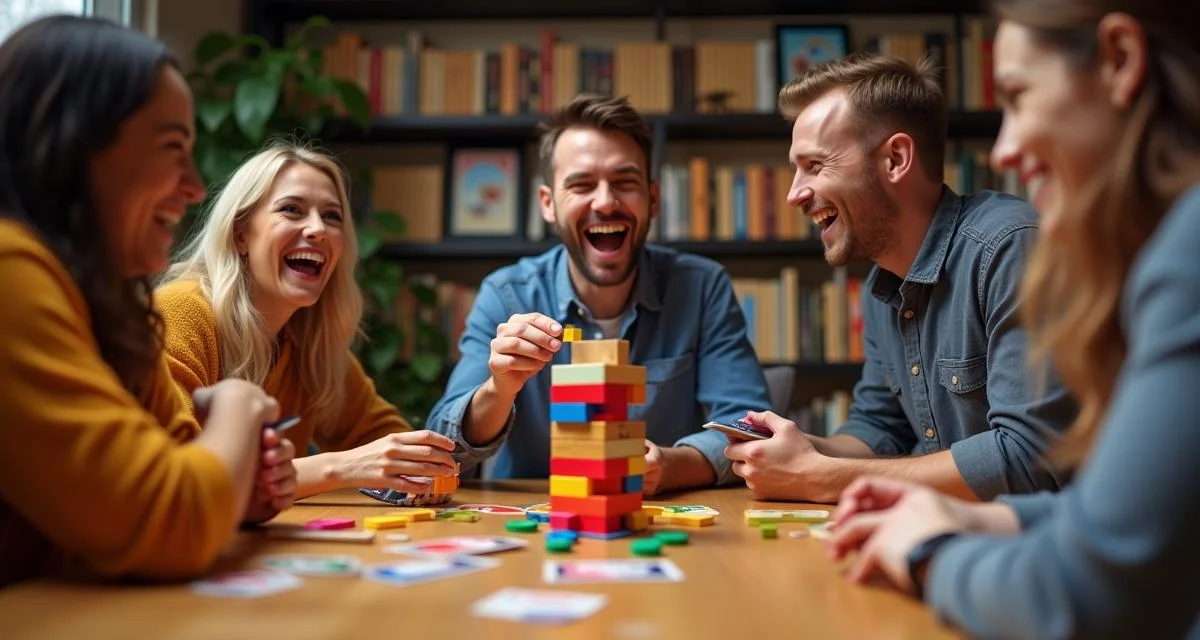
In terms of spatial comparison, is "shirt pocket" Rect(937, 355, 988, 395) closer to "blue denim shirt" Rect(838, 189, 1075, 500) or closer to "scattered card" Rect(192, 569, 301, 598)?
"blue denim shirt" Rect(838, 189, 1075, 500)

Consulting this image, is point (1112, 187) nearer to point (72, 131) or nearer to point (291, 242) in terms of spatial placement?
point (72, 131)

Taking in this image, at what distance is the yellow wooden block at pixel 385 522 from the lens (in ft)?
4.38

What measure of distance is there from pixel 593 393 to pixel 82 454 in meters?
0.61

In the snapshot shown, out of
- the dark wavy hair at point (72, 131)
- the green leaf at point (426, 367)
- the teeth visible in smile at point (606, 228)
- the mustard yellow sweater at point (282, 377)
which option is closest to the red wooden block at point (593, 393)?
the dark wavy hair at point (72, 131)

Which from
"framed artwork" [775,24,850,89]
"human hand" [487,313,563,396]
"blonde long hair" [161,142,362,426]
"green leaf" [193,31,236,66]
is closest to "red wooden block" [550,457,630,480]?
"human hand" [487,313,563,396]

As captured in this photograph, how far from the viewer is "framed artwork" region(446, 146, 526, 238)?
366 centimetres

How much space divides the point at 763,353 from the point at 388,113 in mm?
1799

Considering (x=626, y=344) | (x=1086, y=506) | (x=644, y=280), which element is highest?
(x=644, y=280)

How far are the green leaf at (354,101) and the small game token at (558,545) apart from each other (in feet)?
8.40

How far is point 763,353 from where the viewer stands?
354cm

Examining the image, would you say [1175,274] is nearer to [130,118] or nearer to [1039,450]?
[1039,450]

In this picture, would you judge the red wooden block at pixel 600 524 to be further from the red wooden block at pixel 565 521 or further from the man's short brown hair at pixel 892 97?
the man's short brown hair at pixel 892 97

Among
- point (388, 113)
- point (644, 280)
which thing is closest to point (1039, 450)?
point (644, 280)

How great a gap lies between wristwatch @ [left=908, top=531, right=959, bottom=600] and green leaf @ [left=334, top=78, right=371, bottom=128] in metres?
2.91
